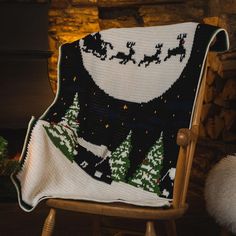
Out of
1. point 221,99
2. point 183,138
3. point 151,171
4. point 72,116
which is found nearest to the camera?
point 183,138

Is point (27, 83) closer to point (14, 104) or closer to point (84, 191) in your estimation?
point (14, 104)

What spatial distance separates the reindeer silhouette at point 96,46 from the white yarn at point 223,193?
25.7 inches

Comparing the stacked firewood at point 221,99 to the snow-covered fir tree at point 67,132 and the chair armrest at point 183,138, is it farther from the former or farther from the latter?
the chair armrest at point 183,138

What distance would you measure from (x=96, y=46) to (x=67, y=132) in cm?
43

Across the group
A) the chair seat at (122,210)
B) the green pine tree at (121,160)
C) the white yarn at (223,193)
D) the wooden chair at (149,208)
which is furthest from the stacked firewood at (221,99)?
the chair seat at (122,210)

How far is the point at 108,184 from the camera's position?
1520 millimetres

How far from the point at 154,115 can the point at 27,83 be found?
56.9 inches

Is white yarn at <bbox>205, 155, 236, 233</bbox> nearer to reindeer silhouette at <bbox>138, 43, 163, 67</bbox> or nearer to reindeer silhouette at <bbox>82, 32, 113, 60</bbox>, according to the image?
reindeer silhouette at <bbox>138, 43, 163, 67</bbox>

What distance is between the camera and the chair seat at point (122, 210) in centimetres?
121

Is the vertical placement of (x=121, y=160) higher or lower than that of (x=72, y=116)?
lower

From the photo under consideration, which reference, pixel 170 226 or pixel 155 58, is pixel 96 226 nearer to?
pixel 170 226

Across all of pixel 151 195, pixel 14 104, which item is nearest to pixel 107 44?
pixel 151 195

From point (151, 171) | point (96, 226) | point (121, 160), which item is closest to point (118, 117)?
point (121, 160)

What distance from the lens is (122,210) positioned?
4.01ft
